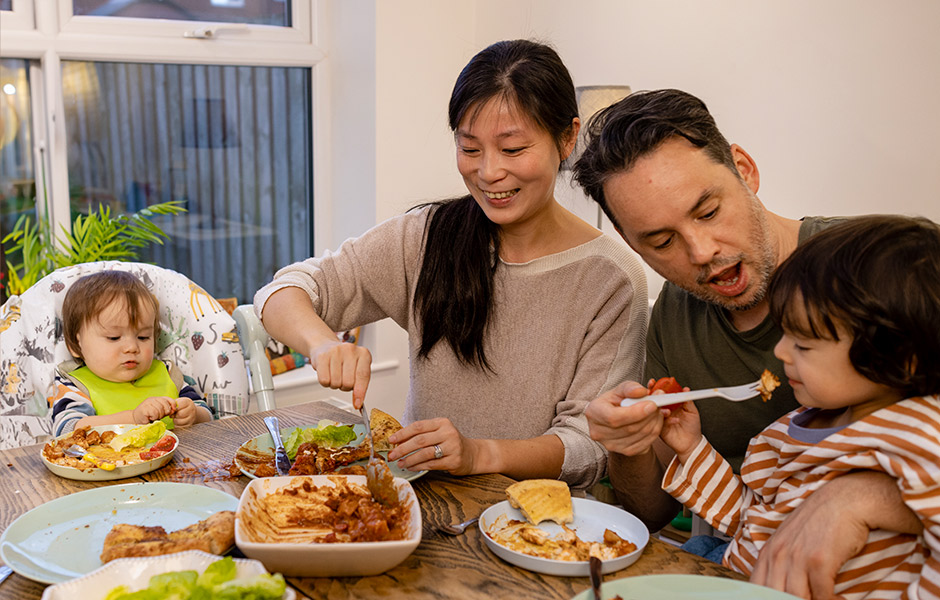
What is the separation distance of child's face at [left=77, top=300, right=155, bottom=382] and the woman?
1.41 feet

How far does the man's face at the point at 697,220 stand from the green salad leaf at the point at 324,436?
0.66 m

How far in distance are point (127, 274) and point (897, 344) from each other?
1.81 meters

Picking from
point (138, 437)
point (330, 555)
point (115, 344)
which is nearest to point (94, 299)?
point (115, 344)

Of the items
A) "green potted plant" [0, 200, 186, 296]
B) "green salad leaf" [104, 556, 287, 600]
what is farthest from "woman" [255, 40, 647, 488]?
"green potted plant" [0, 200, 186, 296]

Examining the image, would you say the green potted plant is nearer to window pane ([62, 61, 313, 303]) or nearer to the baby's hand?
window pane ([62, 61, 313, 303])

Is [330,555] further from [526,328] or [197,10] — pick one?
[197,10]

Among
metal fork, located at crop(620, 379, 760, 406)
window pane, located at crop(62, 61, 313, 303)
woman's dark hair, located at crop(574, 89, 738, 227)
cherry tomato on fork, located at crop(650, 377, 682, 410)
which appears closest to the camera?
metal fork, located at crop(620, 379, 760, 406)

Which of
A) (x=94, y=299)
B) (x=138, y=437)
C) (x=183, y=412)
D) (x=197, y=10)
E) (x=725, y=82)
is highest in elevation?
(x=197, y=10)

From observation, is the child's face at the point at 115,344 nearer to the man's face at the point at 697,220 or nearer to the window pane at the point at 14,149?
the man's face at the point at 697,220

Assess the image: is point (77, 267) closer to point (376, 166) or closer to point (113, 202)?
point (113, 202)

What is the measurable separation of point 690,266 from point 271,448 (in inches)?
32.3

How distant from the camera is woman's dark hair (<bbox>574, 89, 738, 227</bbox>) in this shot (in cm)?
141

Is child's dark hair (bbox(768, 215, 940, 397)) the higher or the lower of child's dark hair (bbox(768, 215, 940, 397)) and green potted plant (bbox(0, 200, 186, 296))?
the higher

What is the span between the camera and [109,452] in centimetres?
151
